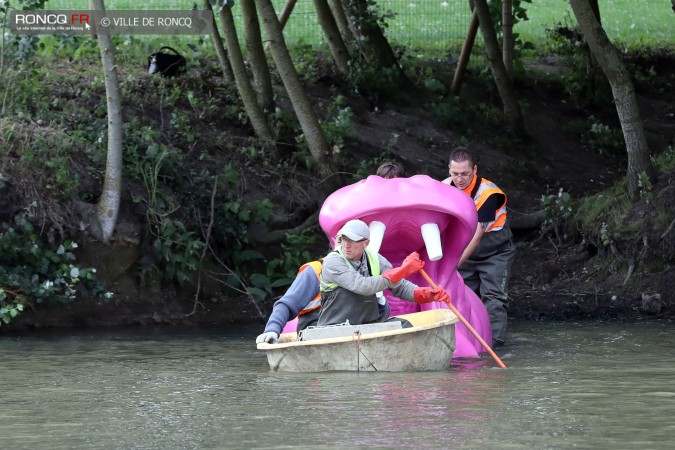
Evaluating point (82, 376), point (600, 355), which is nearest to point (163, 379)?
point (82, 376)

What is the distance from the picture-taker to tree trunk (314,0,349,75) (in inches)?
Answer: 718

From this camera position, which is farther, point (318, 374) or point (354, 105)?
point (354, 105)

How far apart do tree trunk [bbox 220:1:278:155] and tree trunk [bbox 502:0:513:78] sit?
4.85 m

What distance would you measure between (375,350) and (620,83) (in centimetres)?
597

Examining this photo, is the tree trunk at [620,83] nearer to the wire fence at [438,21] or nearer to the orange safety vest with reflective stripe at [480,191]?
the orange safety vest with reflective stripe at [480,191]

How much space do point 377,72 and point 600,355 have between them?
9.19 m

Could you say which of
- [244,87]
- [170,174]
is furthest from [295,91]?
[170,174]

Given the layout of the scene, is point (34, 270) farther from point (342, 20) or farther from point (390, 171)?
point (342, 20)

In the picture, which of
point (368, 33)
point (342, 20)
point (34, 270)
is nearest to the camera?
point (34, 270)

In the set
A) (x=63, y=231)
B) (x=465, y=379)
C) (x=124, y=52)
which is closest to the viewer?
(x=465, y=379)

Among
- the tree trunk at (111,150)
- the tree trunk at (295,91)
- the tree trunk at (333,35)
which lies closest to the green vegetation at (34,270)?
the tree trunk at (111,150)

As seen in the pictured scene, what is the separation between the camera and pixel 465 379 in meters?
9.58

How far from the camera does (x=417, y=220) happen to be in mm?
10859

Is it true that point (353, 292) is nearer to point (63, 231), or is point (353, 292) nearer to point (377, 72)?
point (63, 231)
